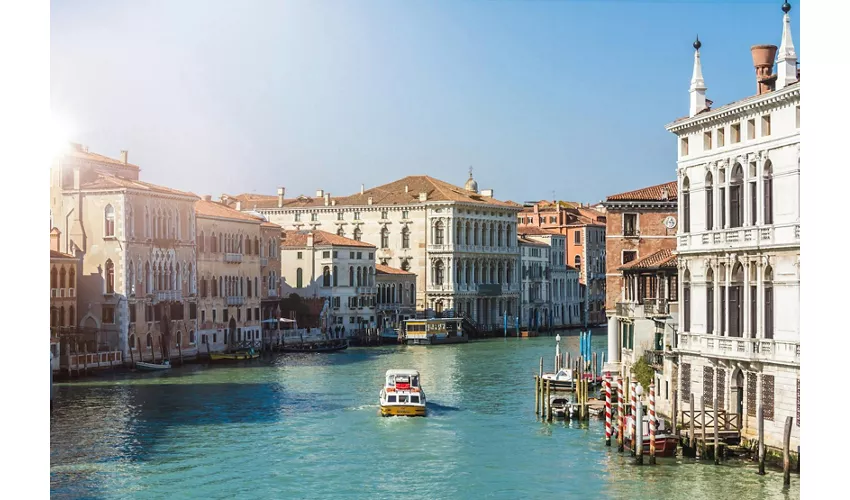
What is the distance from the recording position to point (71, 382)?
13.5m

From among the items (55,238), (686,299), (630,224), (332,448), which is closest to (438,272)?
(55,238)

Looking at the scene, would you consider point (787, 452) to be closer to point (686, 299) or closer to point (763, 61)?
point (686, 299)

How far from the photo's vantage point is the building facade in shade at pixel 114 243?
51.6ft

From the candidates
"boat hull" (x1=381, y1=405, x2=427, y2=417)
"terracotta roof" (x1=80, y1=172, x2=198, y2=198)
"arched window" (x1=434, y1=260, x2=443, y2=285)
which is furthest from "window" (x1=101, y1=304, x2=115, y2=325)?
"arched window" (x1=434, y1=260, x2=443, y2=285)

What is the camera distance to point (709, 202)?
8.11 metres

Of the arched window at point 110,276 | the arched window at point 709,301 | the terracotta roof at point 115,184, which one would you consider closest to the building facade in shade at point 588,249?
the terracotta roof at point 115,184

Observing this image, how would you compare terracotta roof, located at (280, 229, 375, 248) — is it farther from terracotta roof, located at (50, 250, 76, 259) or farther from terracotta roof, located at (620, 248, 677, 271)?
terracotta roof, located at (620, 248, 677, 271)

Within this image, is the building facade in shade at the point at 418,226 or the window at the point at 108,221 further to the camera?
the building facade in shade at the point at 418,226

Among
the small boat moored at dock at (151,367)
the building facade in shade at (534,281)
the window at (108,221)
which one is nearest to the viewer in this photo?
the small boat moored at dock at (151,367)

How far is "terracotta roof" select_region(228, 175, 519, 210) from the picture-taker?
85.0 feet

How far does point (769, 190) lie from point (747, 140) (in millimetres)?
324

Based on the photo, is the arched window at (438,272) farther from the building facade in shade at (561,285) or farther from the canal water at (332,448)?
the canal water at (332,448)

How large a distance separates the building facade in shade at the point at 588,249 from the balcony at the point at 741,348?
1568 cm
